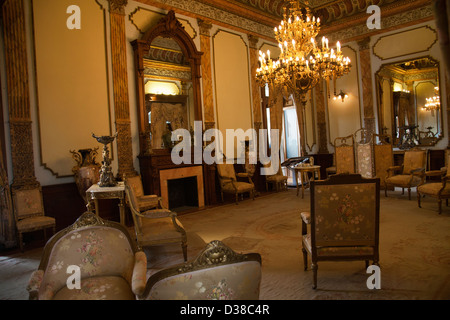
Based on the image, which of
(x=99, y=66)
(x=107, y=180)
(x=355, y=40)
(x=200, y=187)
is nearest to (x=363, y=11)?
(x=355, y=40)

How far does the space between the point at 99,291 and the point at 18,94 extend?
343 cm

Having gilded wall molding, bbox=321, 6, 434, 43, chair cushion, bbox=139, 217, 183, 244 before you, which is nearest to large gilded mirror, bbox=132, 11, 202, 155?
chair cushion, bbox=139, 217, 183, 244

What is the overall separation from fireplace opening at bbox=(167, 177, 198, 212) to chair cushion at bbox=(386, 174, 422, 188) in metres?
3.60

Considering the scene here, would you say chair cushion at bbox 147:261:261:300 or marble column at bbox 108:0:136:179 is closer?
chair cushion at bbox 147:261:261:300

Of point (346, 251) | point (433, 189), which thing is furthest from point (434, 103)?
point (346, 251)

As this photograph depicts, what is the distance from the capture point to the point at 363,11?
7.62 meters

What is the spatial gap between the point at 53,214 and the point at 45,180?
47cm

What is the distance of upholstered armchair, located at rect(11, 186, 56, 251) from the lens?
3703mm

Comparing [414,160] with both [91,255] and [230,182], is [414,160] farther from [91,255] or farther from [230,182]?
[91,255]

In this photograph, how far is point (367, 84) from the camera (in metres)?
7.86

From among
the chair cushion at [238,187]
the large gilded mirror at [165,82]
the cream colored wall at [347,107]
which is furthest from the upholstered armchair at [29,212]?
the cream colored wall at [347,107]

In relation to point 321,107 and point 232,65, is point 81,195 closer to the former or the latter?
point 232,65

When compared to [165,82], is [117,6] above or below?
above

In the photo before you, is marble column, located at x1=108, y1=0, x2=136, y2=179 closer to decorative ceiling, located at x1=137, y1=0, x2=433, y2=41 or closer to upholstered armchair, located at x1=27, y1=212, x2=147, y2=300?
decorative ceiling, located at x1=137, y1=0, x2=433, y2=41
